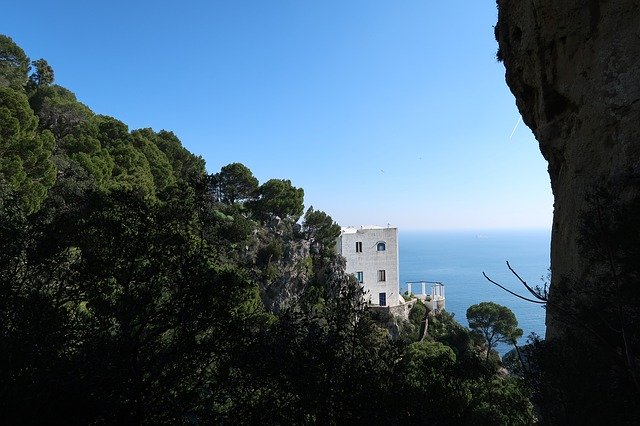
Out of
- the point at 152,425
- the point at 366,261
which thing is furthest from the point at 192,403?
the point at 366,261

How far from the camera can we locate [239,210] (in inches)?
1432

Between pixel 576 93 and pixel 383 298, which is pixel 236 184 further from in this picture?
pixel 576 93

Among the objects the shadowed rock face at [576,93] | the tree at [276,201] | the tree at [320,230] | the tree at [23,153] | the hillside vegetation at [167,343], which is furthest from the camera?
the tree at [320,230]

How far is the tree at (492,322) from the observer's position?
38750mm

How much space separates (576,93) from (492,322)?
1388 inches

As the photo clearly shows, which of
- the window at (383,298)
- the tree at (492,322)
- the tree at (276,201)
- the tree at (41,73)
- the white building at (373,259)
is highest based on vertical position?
the tree at (41,73)

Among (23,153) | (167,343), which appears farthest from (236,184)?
(167,343)

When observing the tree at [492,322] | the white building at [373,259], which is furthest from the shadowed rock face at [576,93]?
the white building at [373,259]

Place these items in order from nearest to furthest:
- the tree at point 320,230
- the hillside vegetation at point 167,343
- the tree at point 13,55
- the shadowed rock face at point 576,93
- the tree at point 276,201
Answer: the hillside vegetation at point 167,343 → the shadowed rock face at point 576,93 → the tree at point 276,201 → the tree at point 320,230 → the tree at point 13,55

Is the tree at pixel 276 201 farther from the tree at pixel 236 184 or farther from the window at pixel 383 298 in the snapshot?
the window at pixel 383 298

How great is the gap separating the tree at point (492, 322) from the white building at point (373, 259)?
7.86 m

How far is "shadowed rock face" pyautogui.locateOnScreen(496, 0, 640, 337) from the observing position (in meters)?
7.51

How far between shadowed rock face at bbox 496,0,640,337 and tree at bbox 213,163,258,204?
105ft

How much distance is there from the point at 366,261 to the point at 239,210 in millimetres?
15444
